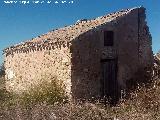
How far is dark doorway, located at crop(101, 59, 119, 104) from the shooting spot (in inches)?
716


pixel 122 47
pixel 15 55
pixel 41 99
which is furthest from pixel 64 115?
pixel 15 55

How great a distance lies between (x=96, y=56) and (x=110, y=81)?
159 cm

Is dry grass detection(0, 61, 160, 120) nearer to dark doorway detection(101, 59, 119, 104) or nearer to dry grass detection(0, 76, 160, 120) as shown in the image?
dry grass detection(0, 76, 160, 120)

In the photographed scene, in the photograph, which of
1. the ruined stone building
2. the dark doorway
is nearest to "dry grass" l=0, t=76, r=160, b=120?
the dark doorway

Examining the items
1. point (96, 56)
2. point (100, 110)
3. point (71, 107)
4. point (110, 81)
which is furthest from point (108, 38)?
point (71, 107)

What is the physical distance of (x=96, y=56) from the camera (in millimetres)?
17750

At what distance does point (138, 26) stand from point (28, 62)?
6.47 meters

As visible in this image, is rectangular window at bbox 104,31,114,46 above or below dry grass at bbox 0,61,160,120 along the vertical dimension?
above

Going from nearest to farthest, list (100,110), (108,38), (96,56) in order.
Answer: (100,110) < (96,56) < (108,38)

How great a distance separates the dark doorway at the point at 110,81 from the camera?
59.7 ft

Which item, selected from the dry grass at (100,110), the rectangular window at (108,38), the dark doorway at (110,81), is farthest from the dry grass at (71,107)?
the rectangular window at (108,38)

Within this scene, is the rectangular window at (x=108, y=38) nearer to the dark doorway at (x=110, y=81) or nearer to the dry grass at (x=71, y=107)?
the dark doorway at (x=110, y=81)

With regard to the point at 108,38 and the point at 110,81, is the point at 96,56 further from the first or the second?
the point at 110,81

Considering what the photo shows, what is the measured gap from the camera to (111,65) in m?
18.4
